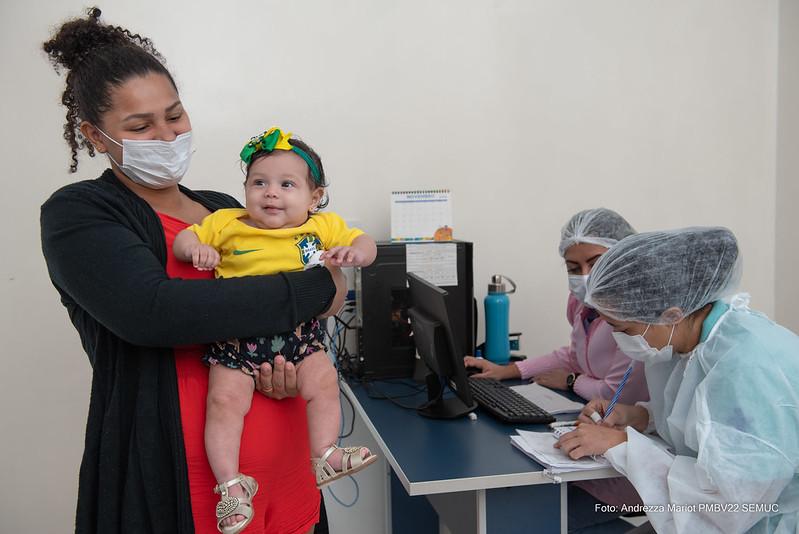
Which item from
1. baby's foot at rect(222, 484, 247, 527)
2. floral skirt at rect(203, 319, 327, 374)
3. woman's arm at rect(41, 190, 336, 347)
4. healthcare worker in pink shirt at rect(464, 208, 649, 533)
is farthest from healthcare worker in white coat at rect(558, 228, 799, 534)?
woman's arm at rect(41, 190, 336, 347)

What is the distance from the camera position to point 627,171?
9.93 feet

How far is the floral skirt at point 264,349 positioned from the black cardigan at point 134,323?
103mm

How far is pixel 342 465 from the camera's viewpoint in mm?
1327

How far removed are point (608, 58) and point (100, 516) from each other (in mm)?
2790

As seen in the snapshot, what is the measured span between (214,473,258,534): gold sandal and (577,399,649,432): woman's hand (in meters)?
1.00

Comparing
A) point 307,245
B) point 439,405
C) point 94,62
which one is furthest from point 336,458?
point 94,62

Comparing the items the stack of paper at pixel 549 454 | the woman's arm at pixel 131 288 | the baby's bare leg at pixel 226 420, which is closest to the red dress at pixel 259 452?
the baby's bare leg at pixel 226 420

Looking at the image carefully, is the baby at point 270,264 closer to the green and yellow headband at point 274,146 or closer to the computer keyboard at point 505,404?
the green and yellow headband at point 274,146

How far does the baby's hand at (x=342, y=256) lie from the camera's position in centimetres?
140

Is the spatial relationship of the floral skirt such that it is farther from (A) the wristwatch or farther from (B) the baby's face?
(A) the wristwatch

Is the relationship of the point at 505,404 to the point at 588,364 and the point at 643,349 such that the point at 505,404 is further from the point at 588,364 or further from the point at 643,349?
the point at 643,349

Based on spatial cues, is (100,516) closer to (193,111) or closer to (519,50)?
(193,111)

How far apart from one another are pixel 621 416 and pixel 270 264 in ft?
3.72

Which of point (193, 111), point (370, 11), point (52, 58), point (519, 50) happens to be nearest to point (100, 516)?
point (52, 58)
